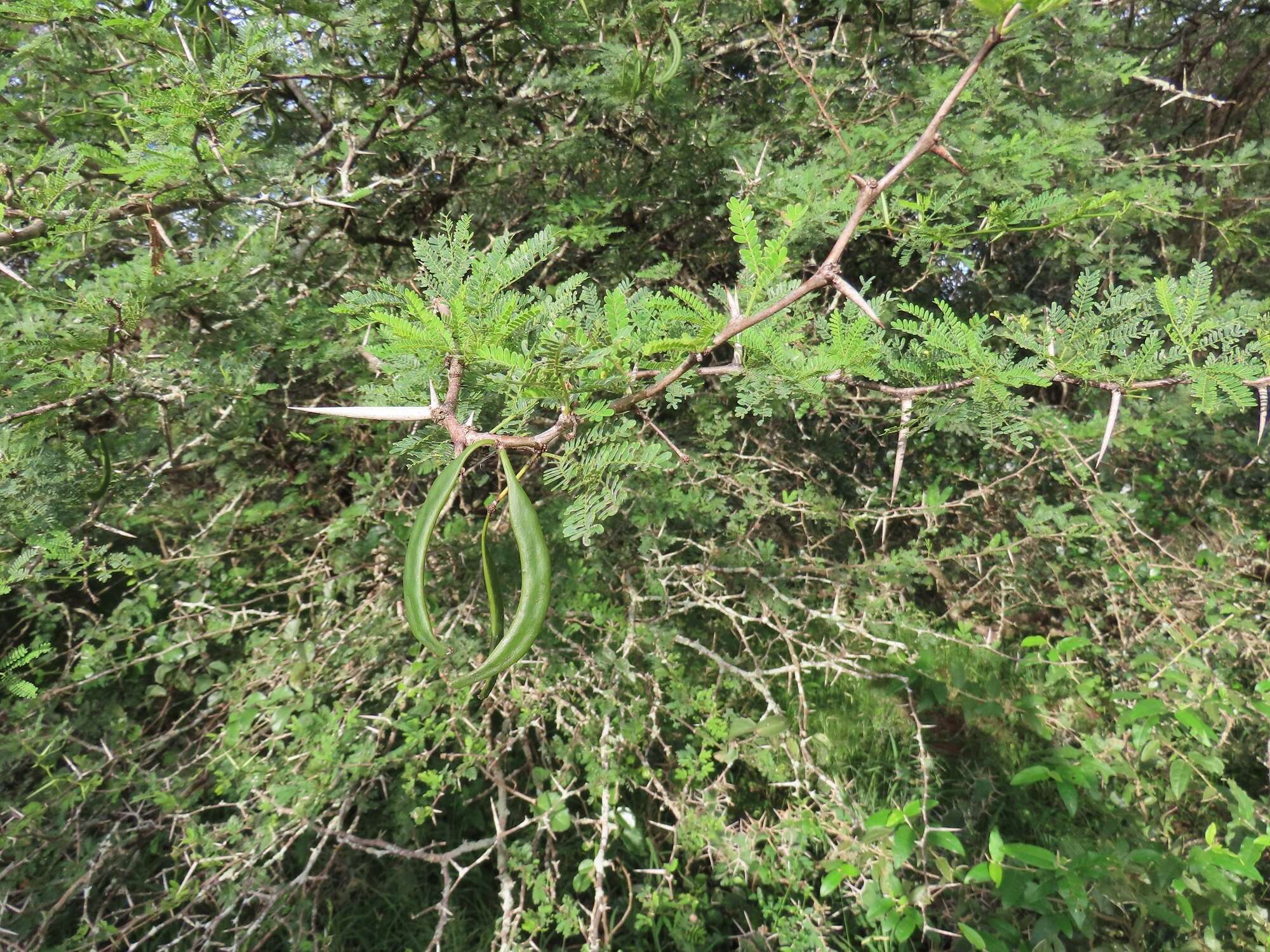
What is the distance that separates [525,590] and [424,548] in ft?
0.32

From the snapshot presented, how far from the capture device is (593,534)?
4.04ft

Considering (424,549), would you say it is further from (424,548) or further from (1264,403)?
(1264,403)

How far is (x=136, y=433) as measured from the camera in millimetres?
1691

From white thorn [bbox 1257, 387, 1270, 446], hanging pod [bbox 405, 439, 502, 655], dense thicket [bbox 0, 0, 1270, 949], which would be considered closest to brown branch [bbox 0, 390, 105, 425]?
dense thicket [bbox 0, 0, 1270, 949]

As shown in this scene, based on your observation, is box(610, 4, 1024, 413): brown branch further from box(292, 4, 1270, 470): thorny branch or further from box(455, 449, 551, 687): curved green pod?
box(455, 449, 551, 687): curved green pod

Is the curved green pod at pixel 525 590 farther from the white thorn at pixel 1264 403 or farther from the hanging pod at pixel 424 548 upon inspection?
the white thorn at pixel 1264 403

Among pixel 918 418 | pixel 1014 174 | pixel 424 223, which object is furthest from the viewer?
pixel 424 223

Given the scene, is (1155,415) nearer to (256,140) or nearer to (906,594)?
(906,594)

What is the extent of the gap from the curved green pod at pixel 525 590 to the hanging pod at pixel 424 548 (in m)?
0.04

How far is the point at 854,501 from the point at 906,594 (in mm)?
447

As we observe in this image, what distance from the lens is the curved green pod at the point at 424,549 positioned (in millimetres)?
599

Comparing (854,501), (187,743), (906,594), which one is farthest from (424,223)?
(906,594)

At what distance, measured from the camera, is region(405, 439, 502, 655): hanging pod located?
60 cm

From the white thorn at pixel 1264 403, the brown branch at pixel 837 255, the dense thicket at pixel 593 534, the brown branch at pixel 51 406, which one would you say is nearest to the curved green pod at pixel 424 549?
the brown branch at pixel 837 255
